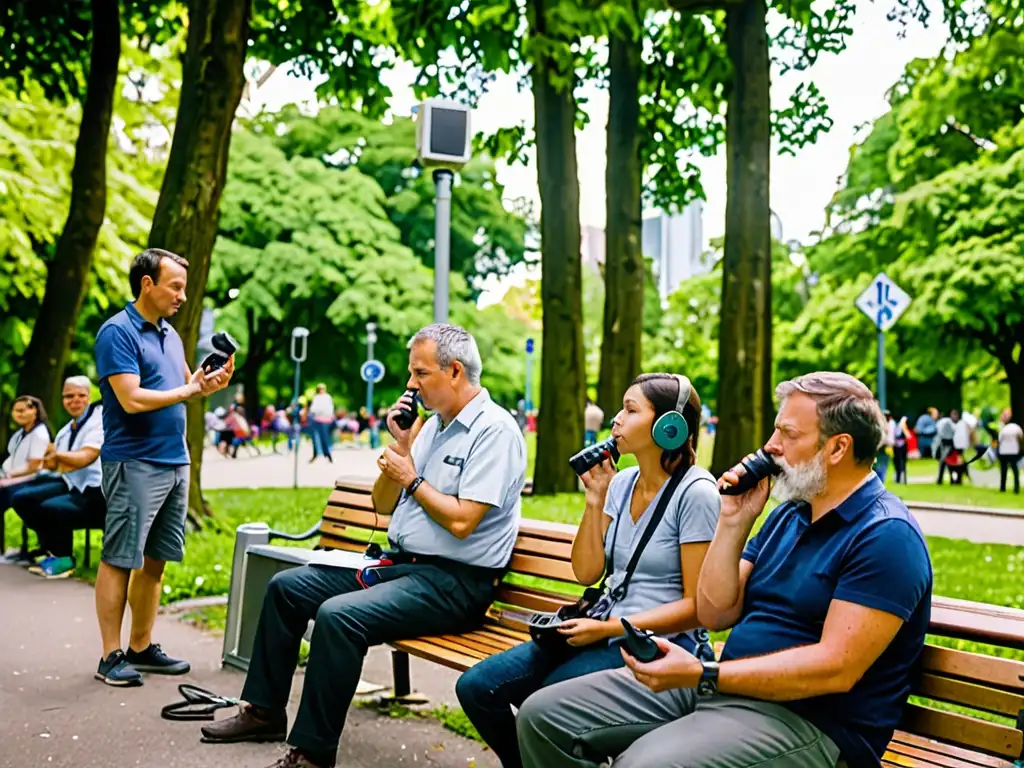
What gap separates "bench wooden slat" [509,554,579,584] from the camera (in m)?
4.54

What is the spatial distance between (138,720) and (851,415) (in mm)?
3510

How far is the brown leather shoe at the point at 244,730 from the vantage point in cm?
473

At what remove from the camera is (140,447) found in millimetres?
5668

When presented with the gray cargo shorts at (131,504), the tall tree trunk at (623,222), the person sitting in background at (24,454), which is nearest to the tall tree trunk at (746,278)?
the tall tree trunk at (623,222)

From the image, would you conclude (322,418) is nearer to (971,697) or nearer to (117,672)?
(117,672)

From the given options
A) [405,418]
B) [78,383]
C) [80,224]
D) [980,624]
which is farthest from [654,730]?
[80,224]

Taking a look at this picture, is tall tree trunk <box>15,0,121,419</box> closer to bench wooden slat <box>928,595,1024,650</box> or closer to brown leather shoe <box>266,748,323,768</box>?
brown leather shoe <box>266,748,323,768</box>

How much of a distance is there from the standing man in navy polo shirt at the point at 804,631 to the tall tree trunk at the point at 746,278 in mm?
9509

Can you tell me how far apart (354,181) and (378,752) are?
34495mm

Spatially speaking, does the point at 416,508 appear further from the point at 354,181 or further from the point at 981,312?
the point at 354,181

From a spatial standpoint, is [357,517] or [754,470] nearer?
[754,470]

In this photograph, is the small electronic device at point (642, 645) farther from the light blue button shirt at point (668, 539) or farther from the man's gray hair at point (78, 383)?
the man's gray hair at point (78, 383)

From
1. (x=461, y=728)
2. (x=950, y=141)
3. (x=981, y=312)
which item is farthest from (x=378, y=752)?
(x=950, y=141)

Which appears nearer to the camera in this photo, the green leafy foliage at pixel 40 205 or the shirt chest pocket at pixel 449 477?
the shirt chest pocket at pixel 449 477
